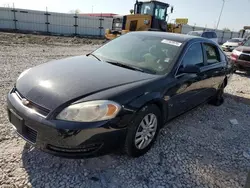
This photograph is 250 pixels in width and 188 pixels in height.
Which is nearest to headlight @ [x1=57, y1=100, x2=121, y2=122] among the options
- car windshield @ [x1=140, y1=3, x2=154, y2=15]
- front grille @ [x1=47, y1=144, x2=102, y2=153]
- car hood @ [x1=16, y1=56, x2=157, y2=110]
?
car hood @ [x1=16, y1=56, x2=157, y2=110]

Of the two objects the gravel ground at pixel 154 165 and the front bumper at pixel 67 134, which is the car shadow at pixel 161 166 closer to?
the gravel ground at pixel 154 165

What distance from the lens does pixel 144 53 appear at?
10.8 ft

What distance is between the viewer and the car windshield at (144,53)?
3.07 metres

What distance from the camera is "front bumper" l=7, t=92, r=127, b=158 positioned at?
2059 millimetres

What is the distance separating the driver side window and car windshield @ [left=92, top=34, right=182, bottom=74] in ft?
0.63

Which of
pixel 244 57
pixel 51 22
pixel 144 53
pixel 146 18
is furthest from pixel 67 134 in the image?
pixel 51 22

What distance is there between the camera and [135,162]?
2.65 m

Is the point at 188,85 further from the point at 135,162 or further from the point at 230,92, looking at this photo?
the point at 230,92

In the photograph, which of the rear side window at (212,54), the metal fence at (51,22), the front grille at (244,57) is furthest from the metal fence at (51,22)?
the rear side window at (212,54)

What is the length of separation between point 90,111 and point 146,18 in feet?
42.8

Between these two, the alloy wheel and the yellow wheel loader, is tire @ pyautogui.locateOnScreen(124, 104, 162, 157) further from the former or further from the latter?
the yellow wheel loader

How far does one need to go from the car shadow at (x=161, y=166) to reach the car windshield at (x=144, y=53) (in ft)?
3.67

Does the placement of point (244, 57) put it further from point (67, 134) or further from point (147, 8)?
point (67, 134)

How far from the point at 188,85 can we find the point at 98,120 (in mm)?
1804
